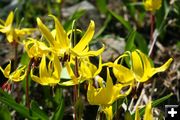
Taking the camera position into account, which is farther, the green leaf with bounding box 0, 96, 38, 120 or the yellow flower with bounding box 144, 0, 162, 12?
the yellow flower with bounding box 144, 0, 162, 12

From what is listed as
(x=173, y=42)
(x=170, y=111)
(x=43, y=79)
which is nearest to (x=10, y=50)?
(x=173, y=42)

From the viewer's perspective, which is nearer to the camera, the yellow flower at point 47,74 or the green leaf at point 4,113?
the yellow flower at point 47,74

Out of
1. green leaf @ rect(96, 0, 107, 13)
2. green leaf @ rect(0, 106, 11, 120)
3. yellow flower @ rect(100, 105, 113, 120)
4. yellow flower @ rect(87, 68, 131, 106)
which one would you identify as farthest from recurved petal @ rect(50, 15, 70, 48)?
green leaf @ rect(96, 0, 107, 13)

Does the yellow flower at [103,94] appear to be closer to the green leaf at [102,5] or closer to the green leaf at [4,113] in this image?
the green leaf at [4,113]

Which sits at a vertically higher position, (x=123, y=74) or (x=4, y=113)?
(x=123, y=74)

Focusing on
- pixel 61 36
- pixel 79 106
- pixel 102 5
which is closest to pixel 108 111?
pixel 79 106

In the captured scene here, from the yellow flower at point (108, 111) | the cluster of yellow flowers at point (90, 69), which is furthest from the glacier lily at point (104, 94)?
the yellow flower at point (108, 111)

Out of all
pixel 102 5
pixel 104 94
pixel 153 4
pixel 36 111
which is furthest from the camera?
pixel 102 5

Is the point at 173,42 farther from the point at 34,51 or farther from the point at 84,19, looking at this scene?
the point at 34,51

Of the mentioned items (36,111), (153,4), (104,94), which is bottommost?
(36,111)

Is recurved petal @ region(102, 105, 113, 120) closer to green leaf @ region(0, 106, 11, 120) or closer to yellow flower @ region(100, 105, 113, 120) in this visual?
yellow flower @ region(100, 105, 113, 120)

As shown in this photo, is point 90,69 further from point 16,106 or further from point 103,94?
point 16,106
